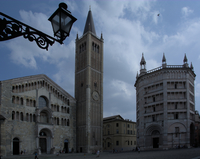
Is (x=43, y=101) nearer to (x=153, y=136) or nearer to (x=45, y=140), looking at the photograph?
(x=45, y=140)

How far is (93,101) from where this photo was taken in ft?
180

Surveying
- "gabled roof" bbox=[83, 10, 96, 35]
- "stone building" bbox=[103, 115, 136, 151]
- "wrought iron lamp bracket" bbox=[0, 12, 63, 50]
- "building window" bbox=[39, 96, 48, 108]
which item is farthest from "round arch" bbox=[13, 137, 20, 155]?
"wrought iron lamp bracket" bbox=[0, 12, 63, 50]

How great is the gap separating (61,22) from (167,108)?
156ft

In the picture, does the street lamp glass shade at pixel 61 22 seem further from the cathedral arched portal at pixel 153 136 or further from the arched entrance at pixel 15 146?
the cathedral arched portal at pixel 153 136

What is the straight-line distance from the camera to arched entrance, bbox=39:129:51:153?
1843 inches

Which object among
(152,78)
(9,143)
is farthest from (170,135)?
(9,143)

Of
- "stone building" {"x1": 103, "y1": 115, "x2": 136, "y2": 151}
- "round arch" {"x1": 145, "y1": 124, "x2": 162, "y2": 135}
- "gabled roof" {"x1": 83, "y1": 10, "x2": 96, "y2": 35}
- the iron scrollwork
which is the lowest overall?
"stone building" {"x1": 103, "y1": 115, "x2": 136, "y2": 151}

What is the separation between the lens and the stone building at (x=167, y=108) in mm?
47375

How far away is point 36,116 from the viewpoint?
→ 45.8 m

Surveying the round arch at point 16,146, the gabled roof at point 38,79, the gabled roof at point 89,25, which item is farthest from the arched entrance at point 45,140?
the gabled roof at point 89,25

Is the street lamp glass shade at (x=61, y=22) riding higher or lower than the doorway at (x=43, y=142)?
higher

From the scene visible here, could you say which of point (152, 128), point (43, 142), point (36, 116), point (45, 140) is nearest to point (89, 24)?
point (36, 116)

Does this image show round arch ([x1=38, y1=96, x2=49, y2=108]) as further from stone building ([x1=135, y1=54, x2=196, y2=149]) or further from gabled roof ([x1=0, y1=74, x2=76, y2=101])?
stone building ([x1=135, y1=54, x2=196, y2=149])

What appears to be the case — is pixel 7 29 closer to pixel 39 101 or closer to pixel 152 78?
pixel 39 101
